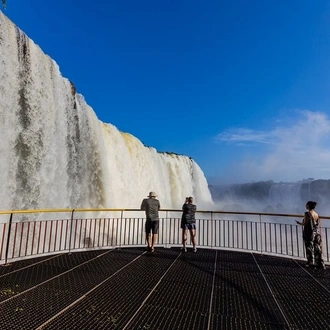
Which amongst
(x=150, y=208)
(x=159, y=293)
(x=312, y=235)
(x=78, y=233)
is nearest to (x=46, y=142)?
(x=78, y=233)

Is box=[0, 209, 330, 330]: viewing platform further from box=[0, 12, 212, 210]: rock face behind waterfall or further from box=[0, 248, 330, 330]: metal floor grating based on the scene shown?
box=[0, 12, 212, 210]: rock face behind waterfall

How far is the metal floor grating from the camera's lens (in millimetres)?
3836

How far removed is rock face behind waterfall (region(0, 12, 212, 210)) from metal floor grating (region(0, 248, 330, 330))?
6286 mm

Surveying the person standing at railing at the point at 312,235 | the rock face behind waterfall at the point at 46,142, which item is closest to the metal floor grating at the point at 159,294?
the person standing at railing at the point at 312,235

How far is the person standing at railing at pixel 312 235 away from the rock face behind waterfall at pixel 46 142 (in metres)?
11.4

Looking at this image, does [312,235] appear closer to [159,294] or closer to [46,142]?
[159,294]

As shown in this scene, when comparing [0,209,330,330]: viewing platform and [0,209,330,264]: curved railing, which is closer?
[0,209,330,330]: viewing platform

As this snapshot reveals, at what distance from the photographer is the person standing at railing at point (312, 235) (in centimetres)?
742

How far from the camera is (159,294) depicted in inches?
198

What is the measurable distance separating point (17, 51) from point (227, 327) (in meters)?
13.9

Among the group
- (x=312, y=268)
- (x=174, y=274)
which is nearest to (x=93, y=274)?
(x=174, y=274)

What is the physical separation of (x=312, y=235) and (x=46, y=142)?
12.3 metres

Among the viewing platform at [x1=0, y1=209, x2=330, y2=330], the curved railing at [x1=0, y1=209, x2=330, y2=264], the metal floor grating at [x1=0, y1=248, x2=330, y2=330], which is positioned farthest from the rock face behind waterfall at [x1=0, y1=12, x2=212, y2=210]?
the metal floor grating at [x1=0, y1=248, x2=330, y2=330]

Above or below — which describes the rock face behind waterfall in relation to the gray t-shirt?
above
